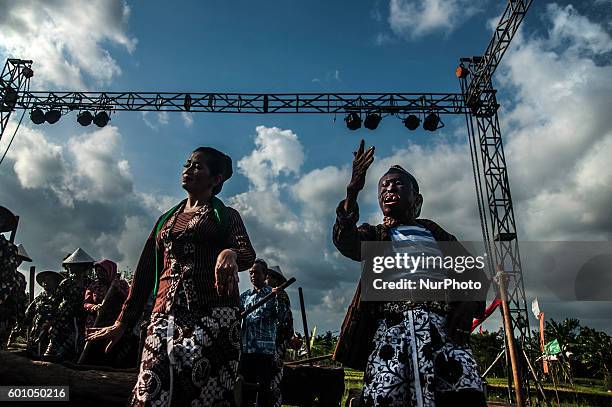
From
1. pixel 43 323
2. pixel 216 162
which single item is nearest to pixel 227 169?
pixel 216 162

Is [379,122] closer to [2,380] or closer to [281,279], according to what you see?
[281,279]

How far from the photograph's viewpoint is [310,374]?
5336 mm

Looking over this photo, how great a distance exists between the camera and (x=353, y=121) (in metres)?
14.0

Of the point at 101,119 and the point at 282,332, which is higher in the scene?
the point at 101,119

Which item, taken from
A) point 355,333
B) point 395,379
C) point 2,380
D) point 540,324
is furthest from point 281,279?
point 540,324

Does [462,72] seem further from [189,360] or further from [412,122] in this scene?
[189,360]

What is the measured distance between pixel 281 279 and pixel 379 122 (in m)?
8.32

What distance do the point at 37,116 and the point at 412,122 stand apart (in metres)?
12.0

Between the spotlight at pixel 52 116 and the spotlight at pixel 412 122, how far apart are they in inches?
438

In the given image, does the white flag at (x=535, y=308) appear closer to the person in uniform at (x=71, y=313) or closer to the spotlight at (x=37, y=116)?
the person in uniform at (x=71, y=313)

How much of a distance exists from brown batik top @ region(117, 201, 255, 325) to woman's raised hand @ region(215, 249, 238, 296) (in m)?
0.18

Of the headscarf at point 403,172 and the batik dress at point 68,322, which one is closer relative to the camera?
the headscarf at point 403,172

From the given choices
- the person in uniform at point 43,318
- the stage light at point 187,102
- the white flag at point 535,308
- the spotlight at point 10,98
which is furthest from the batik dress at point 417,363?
the spotlight at point 10,98

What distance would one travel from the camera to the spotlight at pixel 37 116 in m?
14.7
